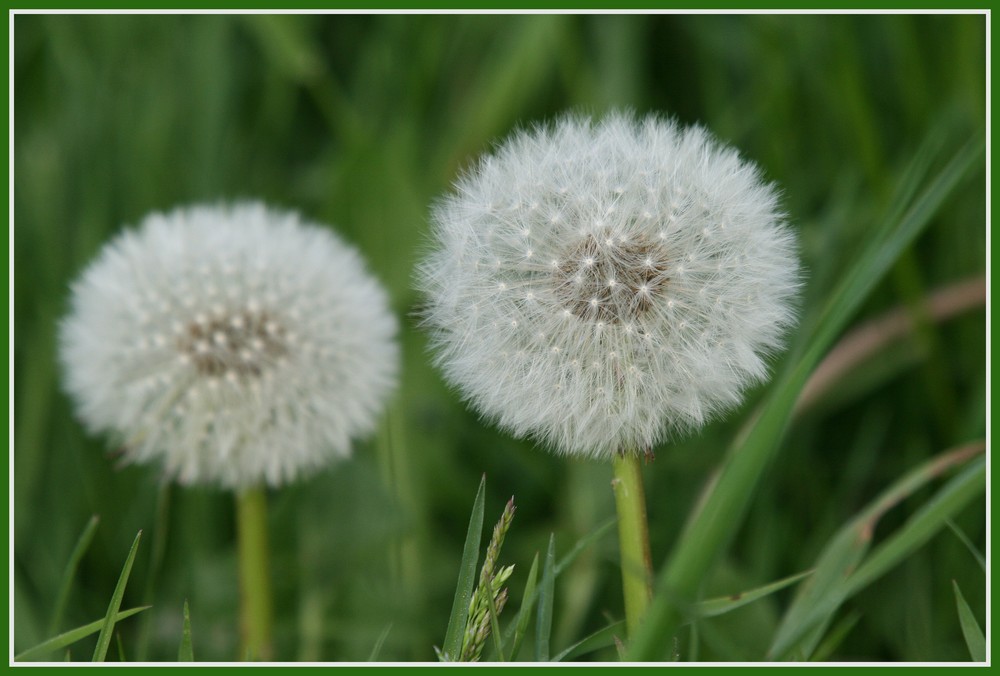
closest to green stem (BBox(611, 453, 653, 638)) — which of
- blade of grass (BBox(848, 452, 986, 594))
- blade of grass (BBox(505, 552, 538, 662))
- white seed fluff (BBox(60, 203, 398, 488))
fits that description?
blade of grass (BBox(505, 552, 538, 662))

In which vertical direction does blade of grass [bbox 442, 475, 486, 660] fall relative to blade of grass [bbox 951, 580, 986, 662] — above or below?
above

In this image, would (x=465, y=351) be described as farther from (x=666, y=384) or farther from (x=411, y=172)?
(x=411, y=172)

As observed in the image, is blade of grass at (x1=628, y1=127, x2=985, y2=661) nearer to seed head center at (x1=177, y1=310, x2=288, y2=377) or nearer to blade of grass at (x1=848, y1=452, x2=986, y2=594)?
blade of grass at (x1=848, y1=452, x2=986, y2=594)

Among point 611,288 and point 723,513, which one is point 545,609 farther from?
point 611,288

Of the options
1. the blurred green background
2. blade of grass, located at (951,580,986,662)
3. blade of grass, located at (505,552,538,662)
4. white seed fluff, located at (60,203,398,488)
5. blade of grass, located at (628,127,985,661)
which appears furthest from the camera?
the blurred green background

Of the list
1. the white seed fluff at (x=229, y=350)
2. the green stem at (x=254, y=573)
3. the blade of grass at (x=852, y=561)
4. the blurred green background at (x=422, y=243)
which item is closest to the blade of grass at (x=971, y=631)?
the blade of grass at (x=852, y=561)

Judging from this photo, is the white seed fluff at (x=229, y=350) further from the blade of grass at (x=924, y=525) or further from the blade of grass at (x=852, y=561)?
the blade of grass at (x=924, y=525)

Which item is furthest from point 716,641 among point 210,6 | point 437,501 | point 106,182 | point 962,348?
point 106,182
